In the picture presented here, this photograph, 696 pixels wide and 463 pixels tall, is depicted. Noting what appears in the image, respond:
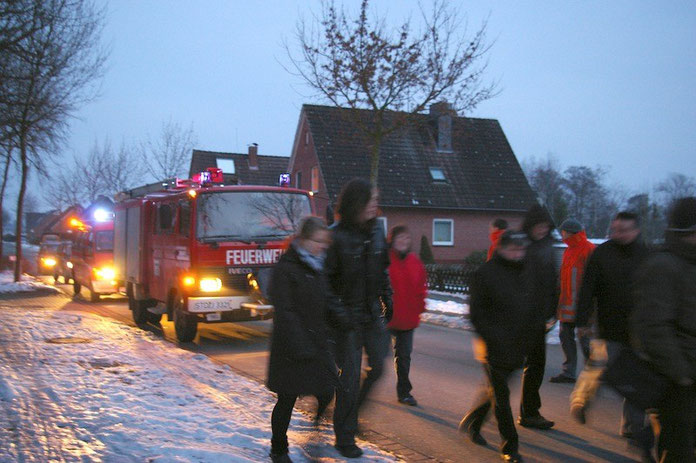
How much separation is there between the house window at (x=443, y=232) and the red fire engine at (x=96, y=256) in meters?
17.5

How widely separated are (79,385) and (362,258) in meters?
3.68

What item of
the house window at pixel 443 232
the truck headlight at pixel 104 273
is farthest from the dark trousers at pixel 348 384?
the house window at pixel 443 232

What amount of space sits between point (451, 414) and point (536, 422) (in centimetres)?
88

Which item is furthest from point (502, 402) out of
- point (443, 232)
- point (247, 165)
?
point (247, 165)

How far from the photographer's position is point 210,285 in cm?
1037

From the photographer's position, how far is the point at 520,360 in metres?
4.89

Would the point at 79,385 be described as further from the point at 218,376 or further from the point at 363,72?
the point at 363,72

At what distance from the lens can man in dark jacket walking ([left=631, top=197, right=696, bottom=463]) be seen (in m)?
3.54

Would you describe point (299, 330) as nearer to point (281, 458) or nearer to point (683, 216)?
point (281, 458)

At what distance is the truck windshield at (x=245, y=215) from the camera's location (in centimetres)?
1049

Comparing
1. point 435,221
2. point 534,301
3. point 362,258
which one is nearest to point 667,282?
point 534,301

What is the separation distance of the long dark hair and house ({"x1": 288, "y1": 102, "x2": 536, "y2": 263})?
2585 centimetres

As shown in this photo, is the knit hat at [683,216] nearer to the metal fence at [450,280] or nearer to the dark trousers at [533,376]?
the dark trousers at [533,376]

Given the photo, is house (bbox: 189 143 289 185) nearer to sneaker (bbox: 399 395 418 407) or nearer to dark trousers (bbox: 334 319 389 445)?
sneaker (bbox: 399 395 418 407)
